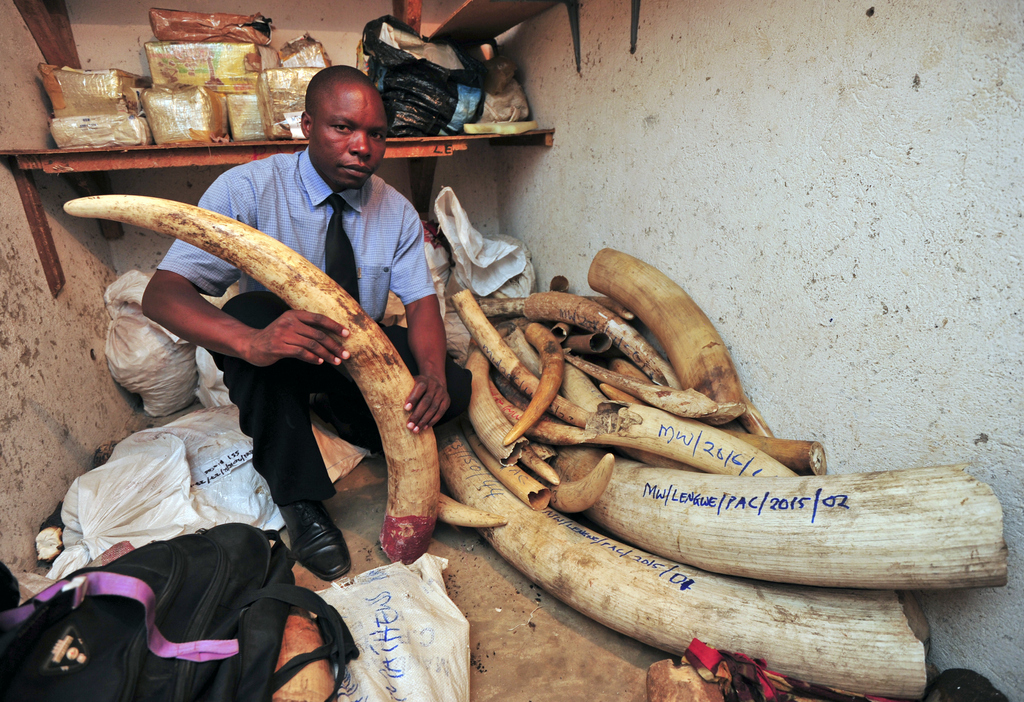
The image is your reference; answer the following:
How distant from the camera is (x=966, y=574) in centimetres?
115

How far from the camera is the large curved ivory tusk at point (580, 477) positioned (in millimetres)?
1562

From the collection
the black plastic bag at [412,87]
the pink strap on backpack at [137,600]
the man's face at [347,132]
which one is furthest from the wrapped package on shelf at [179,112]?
the pink strap on backpack at [137,600]

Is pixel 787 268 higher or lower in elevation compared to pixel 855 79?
lower

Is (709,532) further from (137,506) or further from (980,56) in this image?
(137,506)

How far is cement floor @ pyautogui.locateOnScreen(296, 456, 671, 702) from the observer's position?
1450mm

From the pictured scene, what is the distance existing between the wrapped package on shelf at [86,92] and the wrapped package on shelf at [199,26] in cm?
39

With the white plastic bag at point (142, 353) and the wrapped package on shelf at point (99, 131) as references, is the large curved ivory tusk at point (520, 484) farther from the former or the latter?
the wrapped package on shelf at point (99, 131)

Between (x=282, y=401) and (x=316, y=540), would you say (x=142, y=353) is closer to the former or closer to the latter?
(x=282, y=401)

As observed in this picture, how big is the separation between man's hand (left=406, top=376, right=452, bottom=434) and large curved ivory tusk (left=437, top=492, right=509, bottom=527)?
1.01 ft

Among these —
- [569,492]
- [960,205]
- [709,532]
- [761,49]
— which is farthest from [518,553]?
[761,49]

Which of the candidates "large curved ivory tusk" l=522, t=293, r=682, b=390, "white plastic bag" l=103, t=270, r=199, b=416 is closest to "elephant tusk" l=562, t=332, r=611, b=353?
"large curved ivory tusk" l=522, t=293, r=682, b=390

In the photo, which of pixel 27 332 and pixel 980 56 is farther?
pixel 27 332

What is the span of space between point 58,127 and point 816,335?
3.20m

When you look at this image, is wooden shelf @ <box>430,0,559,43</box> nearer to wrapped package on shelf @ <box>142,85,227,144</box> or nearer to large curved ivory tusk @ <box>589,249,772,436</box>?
wrapped package on shelf @ <box>142,85,227,144</box>
